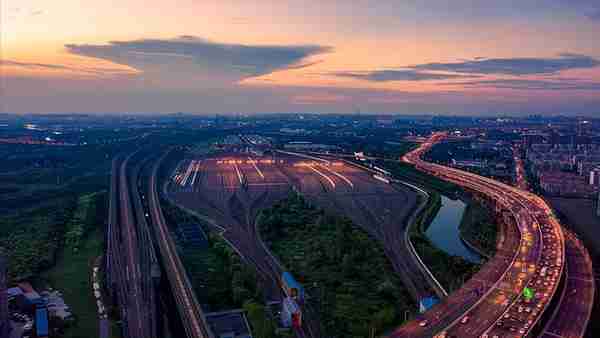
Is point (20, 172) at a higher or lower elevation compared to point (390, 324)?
higher

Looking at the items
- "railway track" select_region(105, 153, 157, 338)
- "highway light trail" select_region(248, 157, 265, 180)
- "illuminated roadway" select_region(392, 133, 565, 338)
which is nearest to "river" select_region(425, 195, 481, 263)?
"illuminated roadway" select_region(392, 133, 565, 338)

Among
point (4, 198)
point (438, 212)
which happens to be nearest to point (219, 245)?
point (438, 212)

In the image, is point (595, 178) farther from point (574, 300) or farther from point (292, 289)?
point (292, 289)

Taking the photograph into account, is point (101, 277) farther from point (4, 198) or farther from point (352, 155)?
point (352, 155)

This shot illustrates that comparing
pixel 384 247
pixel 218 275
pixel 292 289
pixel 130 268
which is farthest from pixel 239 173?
pixel 292 289

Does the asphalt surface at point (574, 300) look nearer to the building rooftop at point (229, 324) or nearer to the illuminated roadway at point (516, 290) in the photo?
the illuminated roadway at point (516, 290)
